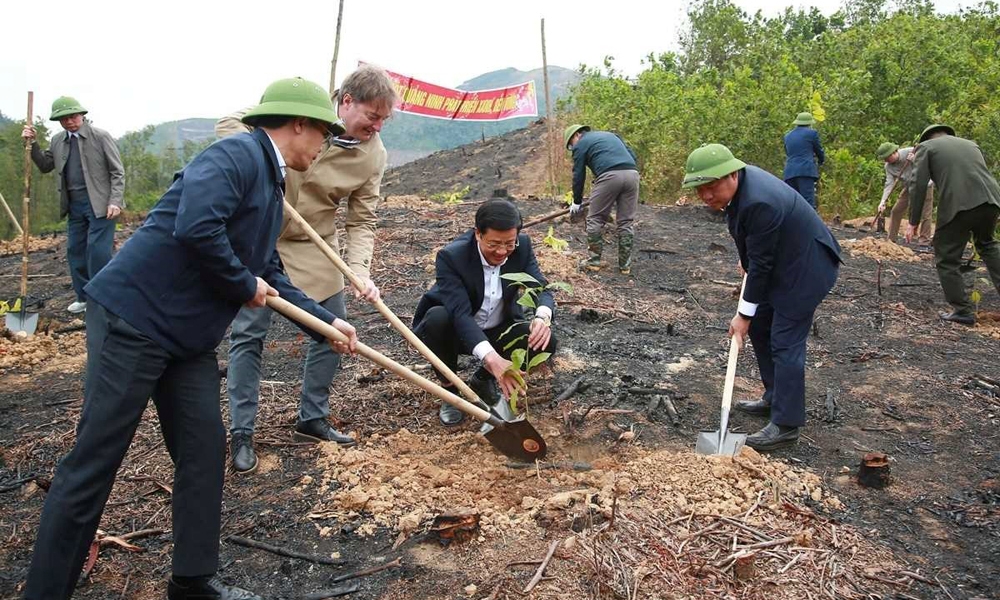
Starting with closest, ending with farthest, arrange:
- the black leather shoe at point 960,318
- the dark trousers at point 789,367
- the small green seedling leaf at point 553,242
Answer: the dark trousers at point 789,367
the black leather shoe at point 960,318
the small green seedling leaf at point 553,242

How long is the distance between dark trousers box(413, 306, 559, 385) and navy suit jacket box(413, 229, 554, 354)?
8 cm

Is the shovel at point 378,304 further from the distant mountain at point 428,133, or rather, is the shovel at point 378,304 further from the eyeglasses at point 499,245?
the distant mountain at point 428,133

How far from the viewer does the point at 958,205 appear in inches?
242

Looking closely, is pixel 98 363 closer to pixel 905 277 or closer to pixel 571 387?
pixel 571 387

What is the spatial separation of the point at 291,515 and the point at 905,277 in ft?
27.2

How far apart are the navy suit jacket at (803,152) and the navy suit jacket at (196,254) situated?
8.93 meters

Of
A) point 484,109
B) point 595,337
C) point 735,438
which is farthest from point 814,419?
point 484,109

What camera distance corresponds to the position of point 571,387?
169 inches

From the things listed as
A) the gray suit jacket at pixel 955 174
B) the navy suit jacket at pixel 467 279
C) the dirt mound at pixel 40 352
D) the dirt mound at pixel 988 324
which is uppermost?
the gray suit jacket at pixel 955 174

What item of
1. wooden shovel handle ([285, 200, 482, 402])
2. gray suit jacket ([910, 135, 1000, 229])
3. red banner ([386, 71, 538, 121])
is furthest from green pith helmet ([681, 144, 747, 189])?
red banner ([386, 71, 538, 121])

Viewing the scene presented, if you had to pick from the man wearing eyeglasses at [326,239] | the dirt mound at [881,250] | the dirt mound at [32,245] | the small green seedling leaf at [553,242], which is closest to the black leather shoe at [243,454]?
the man wearing eyeglasses at [326,239]

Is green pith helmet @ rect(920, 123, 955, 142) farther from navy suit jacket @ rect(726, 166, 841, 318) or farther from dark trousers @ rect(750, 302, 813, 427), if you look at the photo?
dark trousers @ rect(750, 302, 813, 427)

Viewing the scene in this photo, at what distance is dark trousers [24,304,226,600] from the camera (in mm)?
2119

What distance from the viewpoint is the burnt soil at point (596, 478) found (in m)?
2.60
